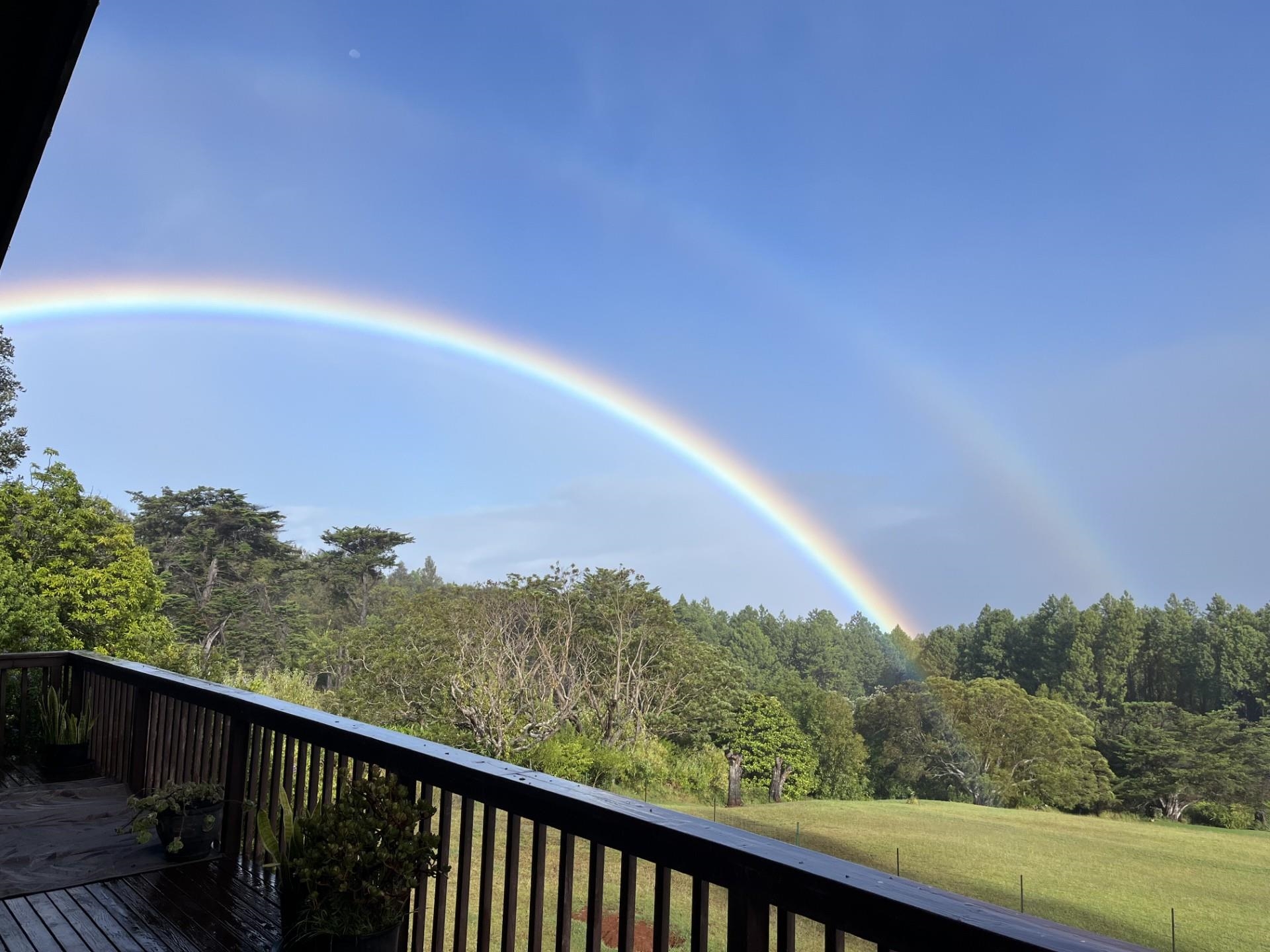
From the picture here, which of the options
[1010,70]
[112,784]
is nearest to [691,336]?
[1010,70]

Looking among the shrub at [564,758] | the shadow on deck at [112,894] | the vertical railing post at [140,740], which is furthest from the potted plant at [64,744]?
the shrub at [564,758]

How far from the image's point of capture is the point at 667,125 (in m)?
19.8

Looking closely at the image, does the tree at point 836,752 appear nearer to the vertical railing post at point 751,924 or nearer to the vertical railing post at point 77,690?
the vertical railing post at point 77,690

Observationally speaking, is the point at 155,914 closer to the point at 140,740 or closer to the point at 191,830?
the point at 191,830

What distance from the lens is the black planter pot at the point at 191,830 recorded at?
9.50 ft

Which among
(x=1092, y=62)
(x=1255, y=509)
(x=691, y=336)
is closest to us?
(x=1092, y=62)

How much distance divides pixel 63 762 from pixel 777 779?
74.2ft

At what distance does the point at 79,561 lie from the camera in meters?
12.9

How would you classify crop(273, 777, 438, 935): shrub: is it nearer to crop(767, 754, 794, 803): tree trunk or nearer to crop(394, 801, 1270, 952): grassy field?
crop(394, 801, 1270, 952): grassy field

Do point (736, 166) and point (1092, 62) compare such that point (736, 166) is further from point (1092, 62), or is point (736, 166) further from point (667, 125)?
point (1092, 62)

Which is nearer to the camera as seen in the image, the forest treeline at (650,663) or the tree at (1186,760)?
the forest treeline at (650,663)

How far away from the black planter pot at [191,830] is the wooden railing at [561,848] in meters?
0.08

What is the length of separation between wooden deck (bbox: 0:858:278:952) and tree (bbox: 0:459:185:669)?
37.0 ft

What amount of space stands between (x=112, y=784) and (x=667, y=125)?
19058mm
